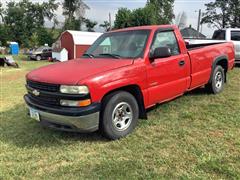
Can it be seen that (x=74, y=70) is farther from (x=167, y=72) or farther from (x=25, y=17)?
(x=25, y=17)

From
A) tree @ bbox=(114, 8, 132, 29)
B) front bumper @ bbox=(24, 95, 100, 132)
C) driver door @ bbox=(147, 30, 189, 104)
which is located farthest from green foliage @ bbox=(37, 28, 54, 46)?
front bumper @ bbox=(24, 95, 100, 132)

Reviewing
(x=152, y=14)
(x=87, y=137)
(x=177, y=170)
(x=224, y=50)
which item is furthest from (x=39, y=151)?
(x=152, y=14)

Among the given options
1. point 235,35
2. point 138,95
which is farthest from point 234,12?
point 138,95

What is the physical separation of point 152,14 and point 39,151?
47829 mm

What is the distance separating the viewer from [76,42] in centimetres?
3397

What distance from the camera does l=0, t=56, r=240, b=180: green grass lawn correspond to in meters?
3.76

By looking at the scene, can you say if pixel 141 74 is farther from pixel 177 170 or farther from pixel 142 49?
pixel 177 170

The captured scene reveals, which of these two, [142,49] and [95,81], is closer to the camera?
[95,81]

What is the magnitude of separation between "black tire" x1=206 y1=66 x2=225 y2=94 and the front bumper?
358cm

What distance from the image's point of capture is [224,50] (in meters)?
7.39

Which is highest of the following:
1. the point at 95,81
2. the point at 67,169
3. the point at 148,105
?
the point at 95,81

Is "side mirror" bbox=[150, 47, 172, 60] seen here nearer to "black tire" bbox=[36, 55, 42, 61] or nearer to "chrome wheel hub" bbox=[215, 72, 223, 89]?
"chrome wheel hub" bbox=[215, 72, 223, 89]

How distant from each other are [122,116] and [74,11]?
6524cm

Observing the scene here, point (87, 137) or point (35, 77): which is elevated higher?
point (35, 77)
